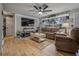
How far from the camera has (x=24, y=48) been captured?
104 inches

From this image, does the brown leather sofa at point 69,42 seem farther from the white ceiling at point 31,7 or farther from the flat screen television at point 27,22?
the flat screen television at point 27,22

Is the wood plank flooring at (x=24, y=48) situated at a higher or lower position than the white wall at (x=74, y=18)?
lower

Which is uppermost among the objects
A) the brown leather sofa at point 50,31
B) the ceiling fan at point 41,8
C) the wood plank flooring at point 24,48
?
the ceiling fan at point 41,8

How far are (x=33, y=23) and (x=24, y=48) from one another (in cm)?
71

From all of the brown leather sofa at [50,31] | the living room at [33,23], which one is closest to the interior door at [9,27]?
the living room at [33,23]

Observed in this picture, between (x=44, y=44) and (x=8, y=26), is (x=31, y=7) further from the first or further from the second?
(x=44, y=44)

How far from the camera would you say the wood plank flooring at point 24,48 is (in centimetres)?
244

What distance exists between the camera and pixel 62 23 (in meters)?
2.41

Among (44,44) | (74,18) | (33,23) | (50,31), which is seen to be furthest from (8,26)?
(74,18)

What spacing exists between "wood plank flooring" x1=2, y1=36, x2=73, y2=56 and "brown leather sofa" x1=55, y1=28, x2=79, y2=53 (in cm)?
26

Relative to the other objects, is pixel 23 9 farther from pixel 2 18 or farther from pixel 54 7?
pixel 54 7

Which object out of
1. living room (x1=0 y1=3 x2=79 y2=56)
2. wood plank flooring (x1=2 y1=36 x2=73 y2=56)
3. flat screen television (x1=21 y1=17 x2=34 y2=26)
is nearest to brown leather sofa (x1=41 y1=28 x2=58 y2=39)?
living room (x1=0 y1=3 x2=79 y2=56)

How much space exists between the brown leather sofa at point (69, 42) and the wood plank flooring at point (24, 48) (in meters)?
0.26

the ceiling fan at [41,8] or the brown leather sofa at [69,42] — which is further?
the brown leather sofa at [69,42]
